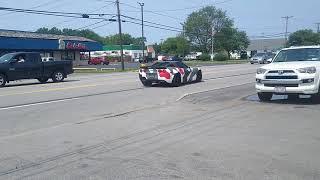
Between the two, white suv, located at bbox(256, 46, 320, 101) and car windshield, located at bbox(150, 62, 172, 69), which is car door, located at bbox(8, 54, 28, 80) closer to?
car windshield, located at bbox(150, 62, 172, 69)

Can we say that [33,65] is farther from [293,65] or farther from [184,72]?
[293,65]

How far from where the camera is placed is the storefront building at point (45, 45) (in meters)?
62.2

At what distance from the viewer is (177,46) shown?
481 ft

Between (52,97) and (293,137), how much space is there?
444 inches

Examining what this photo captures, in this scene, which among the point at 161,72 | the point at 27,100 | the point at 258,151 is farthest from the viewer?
the point at 161,72

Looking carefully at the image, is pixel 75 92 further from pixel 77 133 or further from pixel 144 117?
pixel 77 133

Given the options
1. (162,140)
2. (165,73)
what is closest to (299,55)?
(162,140)

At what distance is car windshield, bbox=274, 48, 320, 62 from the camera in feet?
50.1

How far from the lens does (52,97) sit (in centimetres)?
1842

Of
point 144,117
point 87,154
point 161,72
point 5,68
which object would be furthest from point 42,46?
point 87,154

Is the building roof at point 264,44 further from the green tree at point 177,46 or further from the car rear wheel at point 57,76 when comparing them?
the car rear wheel at point 57,76

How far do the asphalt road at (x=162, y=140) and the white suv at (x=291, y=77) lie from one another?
450 mm

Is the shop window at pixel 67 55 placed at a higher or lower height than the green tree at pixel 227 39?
lower

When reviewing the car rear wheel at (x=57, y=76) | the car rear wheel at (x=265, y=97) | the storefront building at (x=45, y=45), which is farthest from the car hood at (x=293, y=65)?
the storefront building at (x=45, y=45)
